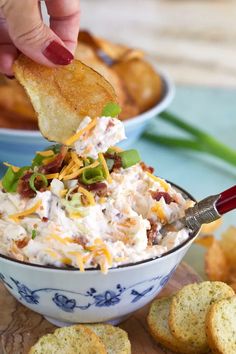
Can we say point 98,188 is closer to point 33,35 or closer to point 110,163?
point 110,163

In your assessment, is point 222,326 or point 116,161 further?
point 116,161

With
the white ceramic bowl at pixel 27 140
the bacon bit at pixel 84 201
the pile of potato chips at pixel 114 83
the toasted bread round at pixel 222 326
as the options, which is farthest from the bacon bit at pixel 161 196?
the pile of potato chips at pixel 114 83

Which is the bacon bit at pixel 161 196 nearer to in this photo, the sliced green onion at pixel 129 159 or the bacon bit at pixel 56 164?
the sliced green onion at pixel 129 159

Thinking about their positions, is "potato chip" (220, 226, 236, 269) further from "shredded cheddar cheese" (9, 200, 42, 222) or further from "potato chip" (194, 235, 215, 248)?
"shredded cheddar cheese" (9, 200, 42, 222)

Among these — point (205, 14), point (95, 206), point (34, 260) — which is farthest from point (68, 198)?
point (205, 14)

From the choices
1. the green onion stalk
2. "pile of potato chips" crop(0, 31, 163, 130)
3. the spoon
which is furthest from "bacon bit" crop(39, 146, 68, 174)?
the green onion stalk

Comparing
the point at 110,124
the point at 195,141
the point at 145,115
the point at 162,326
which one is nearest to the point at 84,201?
the point at 110,124
